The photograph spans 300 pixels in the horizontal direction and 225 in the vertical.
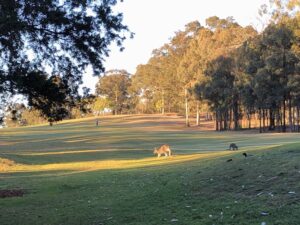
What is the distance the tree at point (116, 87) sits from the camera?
479 ft

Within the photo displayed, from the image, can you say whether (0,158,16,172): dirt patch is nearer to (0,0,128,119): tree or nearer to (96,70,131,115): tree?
(0,0,128,119): tree

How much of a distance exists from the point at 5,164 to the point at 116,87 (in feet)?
375

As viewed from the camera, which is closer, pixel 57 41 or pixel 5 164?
pixel 57 41

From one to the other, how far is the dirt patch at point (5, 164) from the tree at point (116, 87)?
109 meters

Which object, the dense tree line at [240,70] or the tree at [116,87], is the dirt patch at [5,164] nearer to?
the dense tree line at [240,70]

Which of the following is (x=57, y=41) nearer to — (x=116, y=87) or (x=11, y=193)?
(x=11, y=193)

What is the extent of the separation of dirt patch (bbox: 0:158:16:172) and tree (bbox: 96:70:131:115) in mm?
109500

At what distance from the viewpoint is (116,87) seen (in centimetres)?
14612

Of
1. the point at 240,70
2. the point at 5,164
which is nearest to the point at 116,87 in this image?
the point at 240,70

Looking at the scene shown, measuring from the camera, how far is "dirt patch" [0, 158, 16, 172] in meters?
31.4

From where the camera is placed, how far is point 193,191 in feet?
37.5

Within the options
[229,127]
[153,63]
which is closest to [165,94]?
[153,63]

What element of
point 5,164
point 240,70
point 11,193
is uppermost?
point 240,70

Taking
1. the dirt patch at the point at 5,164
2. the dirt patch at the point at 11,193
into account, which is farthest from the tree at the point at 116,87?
the dirt patch at the point at 11,193
